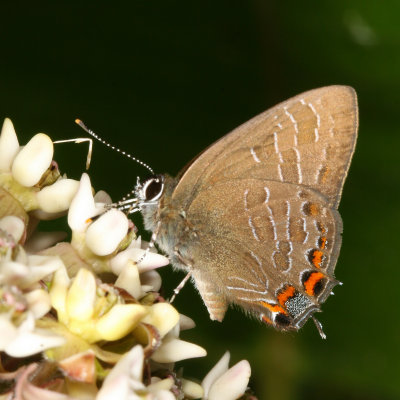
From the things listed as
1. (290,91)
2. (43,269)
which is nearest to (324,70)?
(290,91)

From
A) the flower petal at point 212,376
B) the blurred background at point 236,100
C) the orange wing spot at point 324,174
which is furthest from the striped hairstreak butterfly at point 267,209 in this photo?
the blurred background at point 236,100

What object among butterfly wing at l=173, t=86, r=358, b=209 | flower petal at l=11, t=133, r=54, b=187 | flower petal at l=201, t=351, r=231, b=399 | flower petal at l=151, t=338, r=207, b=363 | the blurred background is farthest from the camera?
the blurred background

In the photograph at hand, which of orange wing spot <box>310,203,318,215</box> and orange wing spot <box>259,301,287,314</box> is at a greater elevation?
orange wing spot <box>310,203,318,215</box>

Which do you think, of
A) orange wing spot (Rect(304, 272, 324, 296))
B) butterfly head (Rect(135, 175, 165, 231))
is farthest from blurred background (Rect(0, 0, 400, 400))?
orange wing spot (Rect(304, 272, 324, 296))

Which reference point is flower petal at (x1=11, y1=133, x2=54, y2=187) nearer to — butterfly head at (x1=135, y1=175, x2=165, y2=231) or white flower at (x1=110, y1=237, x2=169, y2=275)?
white flower at (x1=110, y1=237, x2=169, y2=275)

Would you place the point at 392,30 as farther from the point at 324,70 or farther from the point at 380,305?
the point at 380,305

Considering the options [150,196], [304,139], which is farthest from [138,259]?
[304,139]
